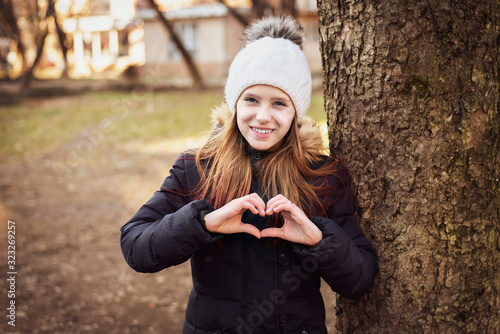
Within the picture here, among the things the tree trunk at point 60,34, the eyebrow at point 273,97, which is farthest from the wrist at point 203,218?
the tree trunk at point 60,34

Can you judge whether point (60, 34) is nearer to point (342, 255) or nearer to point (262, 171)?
point (262, 171)

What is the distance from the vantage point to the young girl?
1.84 meters

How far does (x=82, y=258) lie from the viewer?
5.10 meters

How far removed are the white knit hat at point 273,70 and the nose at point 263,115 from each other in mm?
109

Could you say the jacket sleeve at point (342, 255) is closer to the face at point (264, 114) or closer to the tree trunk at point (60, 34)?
the face at point (264, 114)

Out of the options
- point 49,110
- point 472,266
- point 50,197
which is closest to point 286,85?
point 472,266

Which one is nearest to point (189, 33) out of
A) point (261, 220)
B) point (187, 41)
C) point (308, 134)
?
point (187, 41)

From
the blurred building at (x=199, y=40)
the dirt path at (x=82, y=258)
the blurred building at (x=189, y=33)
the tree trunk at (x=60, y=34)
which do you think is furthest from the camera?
the blurred building at (x=199, y=40)

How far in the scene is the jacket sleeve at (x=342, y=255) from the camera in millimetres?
1812

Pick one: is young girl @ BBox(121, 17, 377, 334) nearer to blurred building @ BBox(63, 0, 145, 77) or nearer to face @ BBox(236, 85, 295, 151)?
face @ BBox(236, 85, 295, 151)

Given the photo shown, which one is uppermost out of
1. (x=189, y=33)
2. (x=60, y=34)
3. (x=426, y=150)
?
(x=189, y=33)

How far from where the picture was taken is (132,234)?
1.96m

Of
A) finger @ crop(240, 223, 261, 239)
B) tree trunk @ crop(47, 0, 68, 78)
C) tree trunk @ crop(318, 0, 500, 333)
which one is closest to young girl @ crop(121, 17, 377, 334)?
finger @ crop(240, 223, 261, 239)

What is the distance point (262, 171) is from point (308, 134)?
12.0 inches
